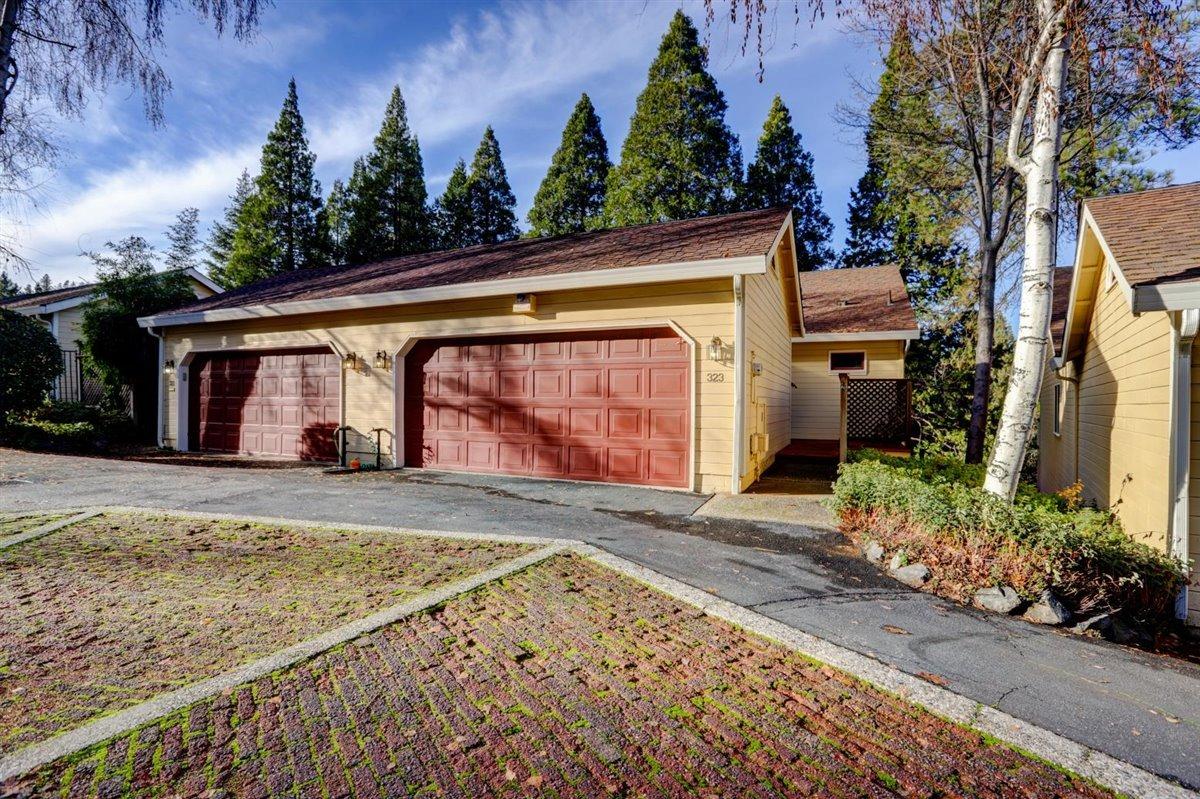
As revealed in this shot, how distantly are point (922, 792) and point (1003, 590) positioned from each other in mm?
2559

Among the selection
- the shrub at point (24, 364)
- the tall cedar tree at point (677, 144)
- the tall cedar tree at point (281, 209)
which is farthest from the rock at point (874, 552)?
the tall cedar tree at point (281, 209)

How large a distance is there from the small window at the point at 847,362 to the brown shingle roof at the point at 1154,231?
720cm

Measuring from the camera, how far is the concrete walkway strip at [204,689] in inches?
77.6

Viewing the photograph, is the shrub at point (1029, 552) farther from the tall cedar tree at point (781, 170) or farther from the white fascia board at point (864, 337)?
the tall cedar tree at point (781, 170)

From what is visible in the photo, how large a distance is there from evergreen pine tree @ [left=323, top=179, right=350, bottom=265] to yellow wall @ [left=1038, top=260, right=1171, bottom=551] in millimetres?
27607

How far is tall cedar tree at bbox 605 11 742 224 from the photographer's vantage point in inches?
901

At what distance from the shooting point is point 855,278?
16859mm

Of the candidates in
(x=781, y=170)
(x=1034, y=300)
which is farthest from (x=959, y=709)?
Answer: (x=781, y=170)

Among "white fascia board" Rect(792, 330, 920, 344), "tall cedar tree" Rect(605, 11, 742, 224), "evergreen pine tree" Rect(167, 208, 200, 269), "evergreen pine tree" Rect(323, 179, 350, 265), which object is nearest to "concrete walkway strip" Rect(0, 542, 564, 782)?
"white fascia board" Rect(792, 330, 920, 344)

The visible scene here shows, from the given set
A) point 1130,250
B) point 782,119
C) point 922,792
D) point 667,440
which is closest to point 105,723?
point 922,792

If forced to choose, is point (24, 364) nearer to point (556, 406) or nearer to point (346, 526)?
point (346, 526)

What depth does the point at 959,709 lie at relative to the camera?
2465 millimetres

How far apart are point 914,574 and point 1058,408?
7.62 m

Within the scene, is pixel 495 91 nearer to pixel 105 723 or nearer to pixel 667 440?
pixel 667 440
